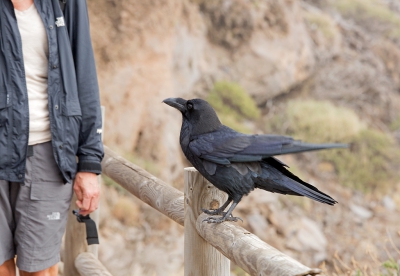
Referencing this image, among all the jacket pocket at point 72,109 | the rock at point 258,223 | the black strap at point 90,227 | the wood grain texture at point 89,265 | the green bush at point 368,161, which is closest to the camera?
the jacket pocket at point 72,109

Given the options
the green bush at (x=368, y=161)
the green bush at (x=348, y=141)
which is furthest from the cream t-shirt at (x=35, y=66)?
the green bush at (x=368, y=161)

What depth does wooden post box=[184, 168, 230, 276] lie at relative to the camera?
1938 millimetres

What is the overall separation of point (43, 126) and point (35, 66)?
208mm

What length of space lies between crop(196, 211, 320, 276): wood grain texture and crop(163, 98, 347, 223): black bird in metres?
0.05

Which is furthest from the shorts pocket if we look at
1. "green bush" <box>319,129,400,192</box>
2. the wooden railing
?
"green bush" <box>319,129,400,192</box>

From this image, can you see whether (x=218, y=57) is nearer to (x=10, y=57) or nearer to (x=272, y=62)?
(x=272, y=62)

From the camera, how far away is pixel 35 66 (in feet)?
6.53

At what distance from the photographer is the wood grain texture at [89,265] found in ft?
8.60

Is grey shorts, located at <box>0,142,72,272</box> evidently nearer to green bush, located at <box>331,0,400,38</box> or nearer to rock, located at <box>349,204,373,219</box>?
rock, located at <box>349,204,373,219</box>

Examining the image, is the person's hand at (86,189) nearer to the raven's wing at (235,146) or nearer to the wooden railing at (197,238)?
the wooden railing at (197,238)

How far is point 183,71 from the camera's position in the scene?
10133 millimetres

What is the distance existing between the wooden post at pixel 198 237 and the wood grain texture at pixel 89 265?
739 millimetres

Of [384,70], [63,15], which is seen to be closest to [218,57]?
[384,70]

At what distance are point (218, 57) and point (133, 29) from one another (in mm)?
3595
